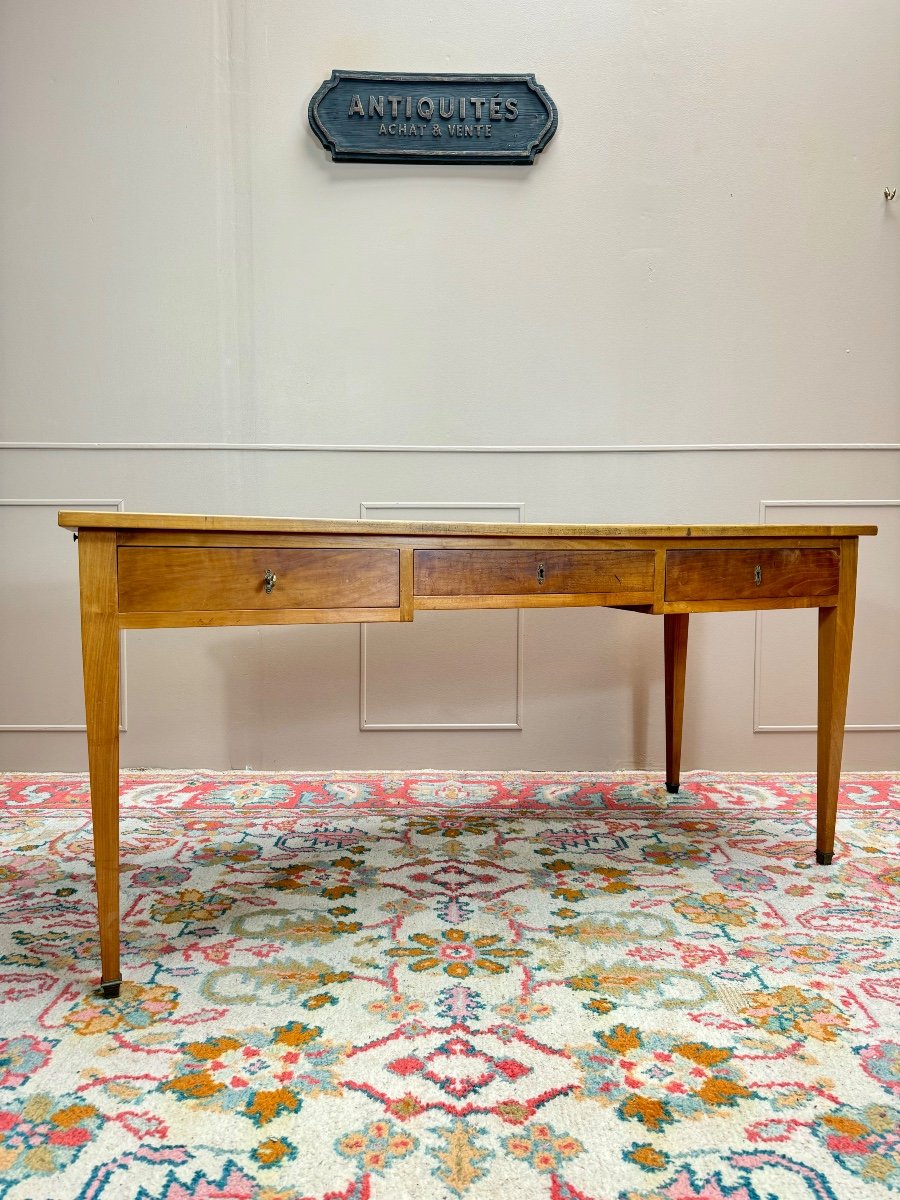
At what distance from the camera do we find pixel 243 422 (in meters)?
2.85

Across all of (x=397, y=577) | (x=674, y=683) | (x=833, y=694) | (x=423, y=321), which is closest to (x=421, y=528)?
(x=397, y=577)

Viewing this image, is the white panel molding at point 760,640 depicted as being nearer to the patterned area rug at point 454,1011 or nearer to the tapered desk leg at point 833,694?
the patterned area rug at point 454,1011

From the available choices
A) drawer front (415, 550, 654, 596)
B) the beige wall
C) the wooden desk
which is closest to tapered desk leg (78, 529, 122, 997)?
the wooden desk

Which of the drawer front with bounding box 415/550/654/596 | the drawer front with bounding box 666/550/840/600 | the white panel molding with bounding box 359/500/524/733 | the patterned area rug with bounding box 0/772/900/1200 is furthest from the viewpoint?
the white panel molding with bounding box 359/500/524/733

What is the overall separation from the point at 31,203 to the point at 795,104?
267 cm

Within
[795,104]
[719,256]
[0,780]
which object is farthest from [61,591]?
[795,104]

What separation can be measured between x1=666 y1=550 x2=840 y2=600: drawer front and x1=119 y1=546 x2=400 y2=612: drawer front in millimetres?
700

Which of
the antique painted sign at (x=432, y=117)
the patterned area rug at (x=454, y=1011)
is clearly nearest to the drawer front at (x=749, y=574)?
the patterned area rug at (x=454, y=1011)

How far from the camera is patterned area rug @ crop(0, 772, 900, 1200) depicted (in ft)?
3.31

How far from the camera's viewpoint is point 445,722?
293 centimetres

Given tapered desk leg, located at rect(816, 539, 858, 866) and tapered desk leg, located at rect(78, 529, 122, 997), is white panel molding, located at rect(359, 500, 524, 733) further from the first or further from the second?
tapered desk leg, located at rect(78, 529, 122, 997)

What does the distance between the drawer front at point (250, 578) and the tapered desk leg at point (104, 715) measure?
0.03 meters

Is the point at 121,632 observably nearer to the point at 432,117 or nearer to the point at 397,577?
the point at 397,577

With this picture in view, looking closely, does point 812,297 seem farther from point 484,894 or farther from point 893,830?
point 484,894
